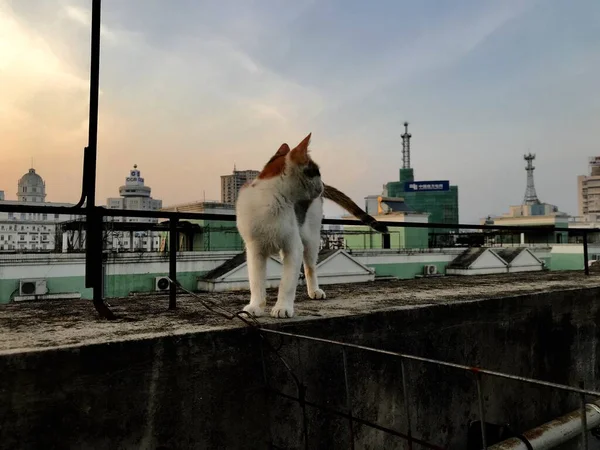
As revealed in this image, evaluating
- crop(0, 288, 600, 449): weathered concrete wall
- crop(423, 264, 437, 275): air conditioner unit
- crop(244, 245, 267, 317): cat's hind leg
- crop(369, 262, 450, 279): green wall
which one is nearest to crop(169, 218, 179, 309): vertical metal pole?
crop(244, 245, 267, 317): cat's hind leg

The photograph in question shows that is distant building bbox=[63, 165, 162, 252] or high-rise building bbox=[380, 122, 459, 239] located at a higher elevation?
high-rise building bbox=[380, 122, 459, 239]

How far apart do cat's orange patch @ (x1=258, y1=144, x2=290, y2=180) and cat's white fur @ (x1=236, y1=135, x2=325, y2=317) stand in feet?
0.09

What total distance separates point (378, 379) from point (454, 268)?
671 inches

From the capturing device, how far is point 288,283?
2.73 meters

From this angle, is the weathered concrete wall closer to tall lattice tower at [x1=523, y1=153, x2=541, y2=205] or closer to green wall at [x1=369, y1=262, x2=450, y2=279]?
green wall at [x1=369, y1=262, x2=450, y2=279]

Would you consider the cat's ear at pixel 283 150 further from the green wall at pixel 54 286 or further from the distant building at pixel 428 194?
the distant building at pixel 428 194

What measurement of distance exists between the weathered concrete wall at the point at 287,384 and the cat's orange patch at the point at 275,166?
910mm

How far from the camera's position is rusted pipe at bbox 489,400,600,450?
2.97m

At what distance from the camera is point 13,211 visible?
2508 millimetres

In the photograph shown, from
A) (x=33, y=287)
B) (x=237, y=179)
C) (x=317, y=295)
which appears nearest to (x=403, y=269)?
(x=237, y=179)

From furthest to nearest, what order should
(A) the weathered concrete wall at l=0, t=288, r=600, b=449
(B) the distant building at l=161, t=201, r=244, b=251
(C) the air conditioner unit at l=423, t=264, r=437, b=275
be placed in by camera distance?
(C) the air conditioner unit at l=423, t=264, r=437, b=275 → (B) the distant building at l=161, t=201, r=244, b=251 → (A) the weathered concrete wall at l=0, t=288, r=600, b=449

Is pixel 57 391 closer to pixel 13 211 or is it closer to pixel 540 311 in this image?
pixel 13 211

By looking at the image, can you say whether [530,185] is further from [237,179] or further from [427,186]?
[237,179]

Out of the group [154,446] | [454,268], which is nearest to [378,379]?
[154,446]
